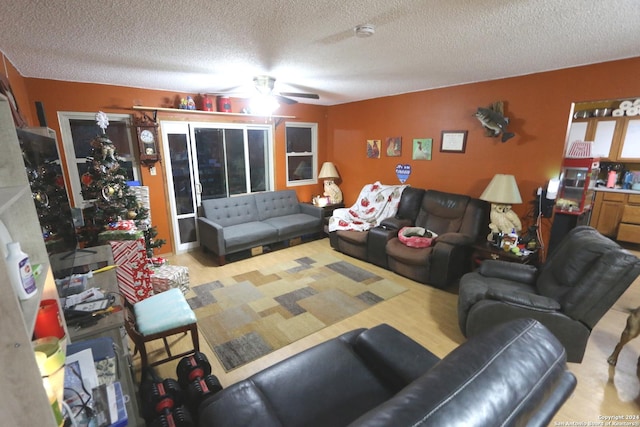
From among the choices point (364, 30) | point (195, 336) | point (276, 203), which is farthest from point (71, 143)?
point (364, 30)

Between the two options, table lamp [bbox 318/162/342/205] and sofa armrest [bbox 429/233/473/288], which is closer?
sofa armrest [bbox 429/233/473/288]

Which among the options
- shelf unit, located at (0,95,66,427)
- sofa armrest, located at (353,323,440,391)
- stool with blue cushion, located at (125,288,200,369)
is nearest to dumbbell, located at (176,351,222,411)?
stool with blue cushion, located at (125,288,200,369)

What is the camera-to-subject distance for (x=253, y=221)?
4.71 metres

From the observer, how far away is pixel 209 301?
3070 millimetres

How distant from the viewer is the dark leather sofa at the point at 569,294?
6.07ft

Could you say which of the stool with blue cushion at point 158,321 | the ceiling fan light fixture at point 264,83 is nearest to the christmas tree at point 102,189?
the stool with blue cushion at point 158,321

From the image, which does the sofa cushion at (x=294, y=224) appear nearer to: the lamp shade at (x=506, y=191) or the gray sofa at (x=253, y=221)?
the gray sofa at (x=253, y=221)

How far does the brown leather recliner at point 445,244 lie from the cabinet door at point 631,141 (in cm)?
308

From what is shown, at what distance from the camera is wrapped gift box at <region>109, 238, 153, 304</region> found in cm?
280

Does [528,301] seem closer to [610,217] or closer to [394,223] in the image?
[394,223]

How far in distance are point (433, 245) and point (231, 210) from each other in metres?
2.97

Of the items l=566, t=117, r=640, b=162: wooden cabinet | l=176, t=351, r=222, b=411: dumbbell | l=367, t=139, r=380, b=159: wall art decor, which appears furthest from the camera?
l=367, t=139, r=380, b=159: wall art decor

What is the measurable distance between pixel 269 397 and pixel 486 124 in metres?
3.43

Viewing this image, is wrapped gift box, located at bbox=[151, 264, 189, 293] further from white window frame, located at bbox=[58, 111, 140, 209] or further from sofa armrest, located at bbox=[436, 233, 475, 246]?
sofa armrest, located at bbox=[436, 233, 475, 246]
